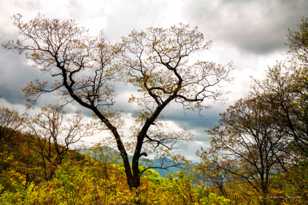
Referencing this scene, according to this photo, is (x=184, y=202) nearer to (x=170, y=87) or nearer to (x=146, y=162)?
(x=146, y=162)

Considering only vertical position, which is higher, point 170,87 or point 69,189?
point 170,87

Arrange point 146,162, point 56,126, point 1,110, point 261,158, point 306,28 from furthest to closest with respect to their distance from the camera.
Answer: point 1,110 → point 56,126 → point 261,158 → point 146,162 → point 306,28

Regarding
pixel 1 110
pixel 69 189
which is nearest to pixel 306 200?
pixel 69 189

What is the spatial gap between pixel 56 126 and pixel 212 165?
59.7ft

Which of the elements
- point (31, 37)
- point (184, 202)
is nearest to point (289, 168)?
point (184, 202)

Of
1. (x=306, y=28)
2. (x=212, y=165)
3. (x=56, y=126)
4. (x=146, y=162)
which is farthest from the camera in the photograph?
(x=56, y=126)

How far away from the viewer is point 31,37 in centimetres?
2284

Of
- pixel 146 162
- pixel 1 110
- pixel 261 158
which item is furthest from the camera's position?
pixel 1 110

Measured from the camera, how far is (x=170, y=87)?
2403 centimetres

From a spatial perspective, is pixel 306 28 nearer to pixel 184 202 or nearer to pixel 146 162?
pixel 146 162

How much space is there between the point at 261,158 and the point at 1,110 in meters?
32.8

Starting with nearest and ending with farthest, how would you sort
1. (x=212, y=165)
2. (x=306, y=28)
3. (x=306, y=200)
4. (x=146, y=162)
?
(x=306, y=200)
(x=306, y=28)
(x=146, y=162)
(x=212, y=165)

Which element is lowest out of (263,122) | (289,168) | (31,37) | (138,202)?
(138,202)

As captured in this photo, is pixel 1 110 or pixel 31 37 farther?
pixel 1 110
